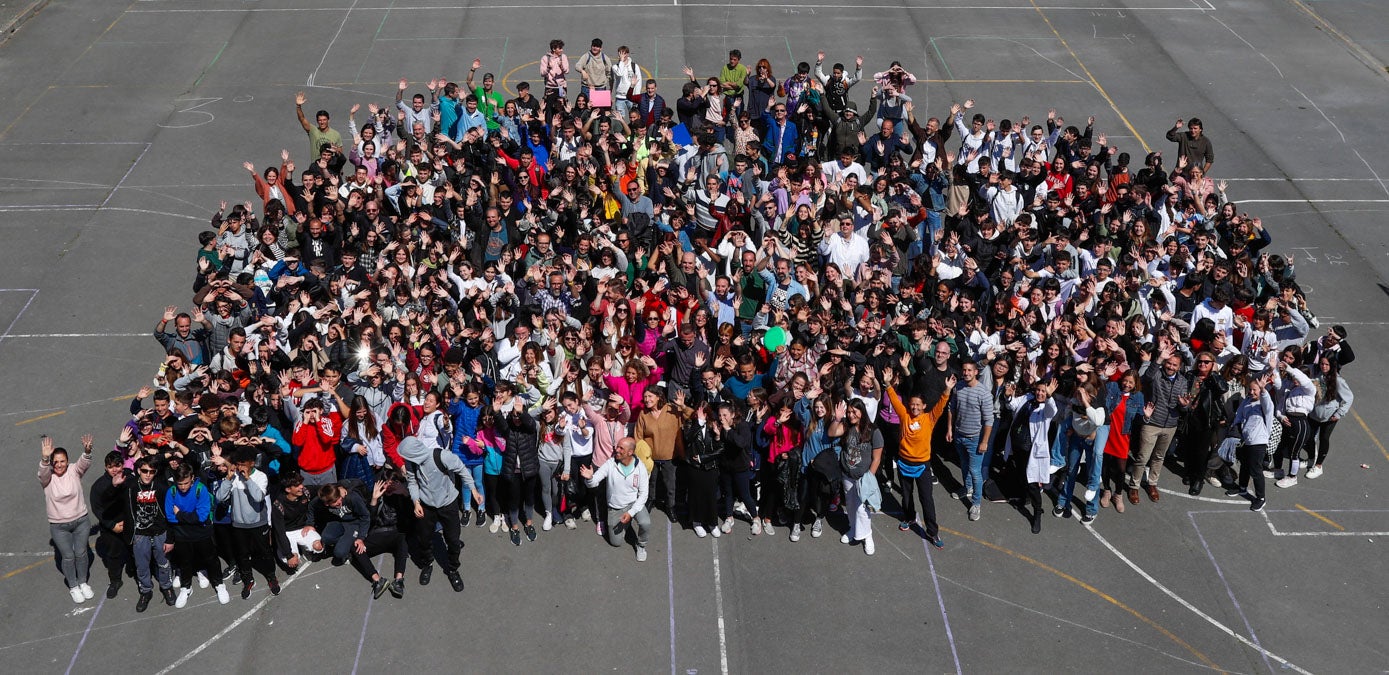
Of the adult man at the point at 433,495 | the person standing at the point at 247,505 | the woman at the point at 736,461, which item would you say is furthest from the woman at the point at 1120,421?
the person standing at the point at 247,505

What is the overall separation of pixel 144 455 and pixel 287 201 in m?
6.35

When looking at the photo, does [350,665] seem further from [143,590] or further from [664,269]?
[664,269]

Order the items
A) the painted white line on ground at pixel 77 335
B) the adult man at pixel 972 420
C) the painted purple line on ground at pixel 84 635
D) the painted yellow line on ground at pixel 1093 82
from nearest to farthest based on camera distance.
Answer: the painted purple line on ground at pixel 84 635 → the adult man at pixel 972 420 → the painted white line on ground at pixel 77 335 → the painted yellow line on ground at pixel 1093 82

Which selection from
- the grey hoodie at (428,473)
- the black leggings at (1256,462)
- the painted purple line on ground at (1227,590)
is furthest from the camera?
the black leggings at (1256,462)

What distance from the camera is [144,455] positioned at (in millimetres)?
11352

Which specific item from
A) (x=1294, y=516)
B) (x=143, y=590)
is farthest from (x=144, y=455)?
(x=1294, y=516)

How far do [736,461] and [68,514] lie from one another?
6.80 meters

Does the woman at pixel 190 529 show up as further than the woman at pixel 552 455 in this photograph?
No

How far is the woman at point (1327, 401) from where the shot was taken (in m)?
13.2

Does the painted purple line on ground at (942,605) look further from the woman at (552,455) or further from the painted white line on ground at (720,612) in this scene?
the woman at (552,455)

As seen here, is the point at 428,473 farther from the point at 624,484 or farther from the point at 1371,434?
the point at 1371,434

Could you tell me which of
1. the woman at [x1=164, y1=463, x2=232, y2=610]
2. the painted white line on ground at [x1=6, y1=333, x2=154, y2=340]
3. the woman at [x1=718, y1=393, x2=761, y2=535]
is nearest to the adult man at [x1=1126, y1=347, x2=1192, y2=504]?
the woman at [x1=718, y1=393, x2=761, y2=535]

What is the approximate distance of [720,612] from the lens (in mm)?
11758

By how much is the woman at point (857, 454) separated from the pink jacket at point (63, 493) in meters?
7.74
